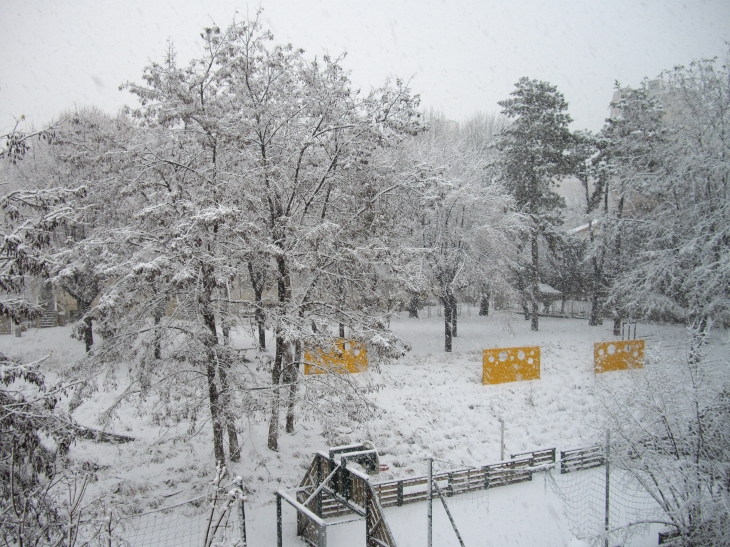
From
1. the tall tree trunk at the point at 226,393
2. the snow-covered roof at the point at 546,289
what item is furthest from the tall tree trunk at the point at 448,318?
the snow-covered roof at the point at 546,289

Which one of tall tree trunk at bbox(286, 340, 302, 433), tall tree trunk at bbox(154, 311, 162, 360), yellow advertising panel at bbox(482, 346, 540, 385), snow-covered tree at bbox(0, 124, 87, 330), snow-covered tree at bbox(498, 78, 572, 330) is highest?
snow-covered tree at bbox(498, 78, 572, 330)

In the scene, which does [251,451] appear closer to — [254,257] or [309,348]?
[309,348]

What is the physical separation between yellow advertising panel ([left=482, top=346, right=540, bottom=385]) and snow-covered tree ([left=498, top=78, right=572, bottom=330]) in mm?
9828

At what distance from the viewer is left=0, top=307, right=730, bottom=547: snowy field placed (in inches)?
411

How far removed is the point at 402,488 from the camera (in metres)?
11.0

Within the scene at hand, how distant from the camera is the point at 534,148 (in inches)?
1112

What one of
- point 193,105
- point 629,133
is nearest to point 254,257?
point 193,105

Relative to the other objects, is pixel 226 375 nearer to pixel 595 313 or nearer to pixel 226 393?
pixel 226 393

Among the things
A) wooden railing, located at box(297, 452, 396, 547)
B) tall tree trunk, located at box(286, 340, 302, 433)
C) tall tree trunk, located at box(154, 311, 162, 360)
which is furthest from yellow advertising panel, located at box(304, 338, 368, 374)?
tall tree trunk, located at box(154, 311, 162, 360)

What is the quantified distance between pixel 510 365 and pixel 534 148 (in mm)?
13917

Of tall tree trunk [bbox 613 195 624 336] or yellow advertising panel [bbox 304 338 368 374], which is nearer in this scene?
yellow advertising panel [bbox 304 338 368 374]

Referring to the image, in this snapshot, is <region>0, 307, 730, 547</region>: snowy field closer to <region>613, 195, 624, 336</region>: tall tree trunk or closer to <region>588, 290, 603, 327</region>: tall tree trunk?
<region>613, 195, 624, 336</region>: tall tree trunk

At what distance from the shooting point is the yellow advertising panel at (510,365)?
18.8 meters

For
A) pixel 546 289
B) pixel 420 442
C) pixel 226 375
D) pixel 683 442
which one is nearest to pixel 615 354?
pixel 420 442
